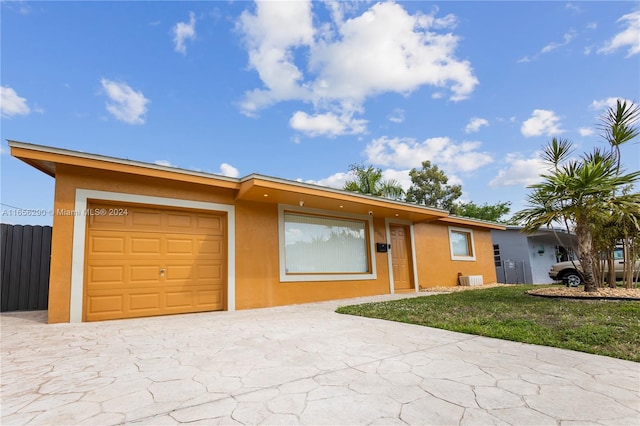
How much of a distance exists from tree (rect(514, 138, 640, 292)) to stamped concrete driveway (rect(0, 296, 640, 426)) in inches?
181

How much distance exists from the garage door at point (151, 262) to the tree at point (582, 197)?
7043mm

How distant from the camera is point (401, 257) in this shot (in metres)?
11.2

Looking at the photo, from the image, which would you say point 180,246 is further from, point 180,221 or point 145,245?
point 145,245

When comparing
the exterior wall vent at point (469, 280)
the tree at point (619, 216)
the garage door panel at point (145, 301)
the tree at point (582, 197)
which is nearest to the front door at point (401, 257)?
the exterior wall vent at point (469, 280)

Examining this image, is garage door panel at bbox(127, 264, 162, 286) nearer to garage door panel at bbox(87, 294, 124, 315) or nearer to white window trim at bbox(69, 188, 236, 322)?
garage door panel at bbox(87, 294, 124, 315)

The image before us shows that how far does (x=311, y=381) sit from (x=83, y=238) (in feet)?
17.1

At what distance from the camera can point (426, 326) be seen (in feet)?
15.2

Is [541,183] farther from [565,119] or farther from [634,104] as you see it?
[565,119]

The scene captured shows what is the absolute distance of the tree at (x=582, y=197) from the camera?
20.8 feet

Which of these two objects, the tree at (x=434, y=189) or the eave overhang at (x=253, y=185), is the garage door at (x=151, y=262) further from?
the tree at (x=434, y=189)

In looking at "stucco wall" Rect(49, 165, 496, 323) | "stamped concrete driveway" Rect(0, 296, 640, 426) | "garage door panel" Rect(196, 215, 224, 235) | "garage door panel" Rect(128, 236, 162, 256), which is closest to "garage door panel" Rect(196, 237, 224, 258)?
"garage door panel" Rect(196, 215, 224, 235)

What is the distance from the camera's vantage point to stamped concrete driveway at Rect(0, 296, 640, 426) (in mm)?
1941

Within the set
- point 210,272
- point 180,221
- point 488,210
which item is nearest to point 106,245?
point 180,221

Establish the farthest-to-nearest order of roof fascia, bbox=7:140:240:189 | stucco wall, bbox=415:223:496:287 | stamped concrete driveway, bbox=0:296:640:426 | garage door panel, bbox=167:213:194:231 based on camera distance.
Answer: stucco wall, bbox=415:223:496:287, garage door panel, bbox=167:213:194:231, roof fascia, bbox=7:140:240:189, stamped concrete driveway, bbox=0:296:640:426
